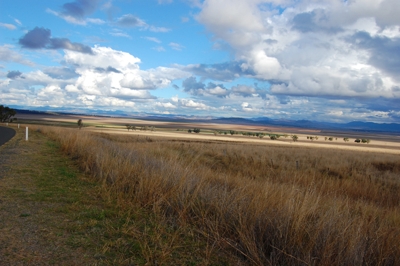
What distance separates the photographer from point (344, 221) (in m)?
4.77

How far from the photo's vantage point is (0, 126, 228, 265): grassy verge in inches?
161

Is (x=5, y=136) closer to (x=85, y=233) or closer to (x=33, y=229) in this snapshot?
(x=33, y=229)

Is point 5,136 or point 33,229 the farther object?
point 5,136

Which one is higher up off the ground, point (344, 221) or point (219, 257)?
point (344, 221)

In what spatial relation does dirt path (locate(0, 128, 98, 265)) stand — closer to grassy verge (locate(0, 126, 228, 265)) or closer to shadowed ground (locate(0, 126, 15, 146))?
grassy verge (locate(0, 126, 228, 265))

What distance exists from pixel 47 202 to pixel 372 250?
5.86 metres

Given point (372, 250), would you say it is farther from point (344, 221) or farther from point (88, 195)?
point (88, 195)

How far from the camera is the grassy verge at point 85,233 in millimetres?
4090

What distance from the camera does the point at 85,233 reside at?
→ 4.88m

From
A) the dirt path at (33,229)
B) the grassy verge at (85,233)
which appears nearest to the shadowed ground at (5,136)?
the dirt path at (33,229)

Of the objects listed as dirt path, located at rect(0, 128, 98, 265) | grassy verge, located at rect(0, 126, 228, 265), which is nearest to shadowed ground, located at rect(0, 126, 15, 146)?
dirt path, located at rect(0, 128, 98, 265)

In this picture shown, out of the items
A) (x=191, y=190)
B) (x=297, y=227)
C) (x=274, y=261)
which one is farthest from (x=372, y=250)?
(x=191, y=190)

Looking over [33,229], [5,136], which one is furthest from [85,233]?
[5,136]

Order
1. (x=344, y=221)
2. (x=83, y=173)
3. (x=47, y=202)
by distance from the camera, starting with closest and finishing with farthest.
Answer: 1. (x=344, y=221)
2. (x=47, y=202)
3. (x=83, y=173)
